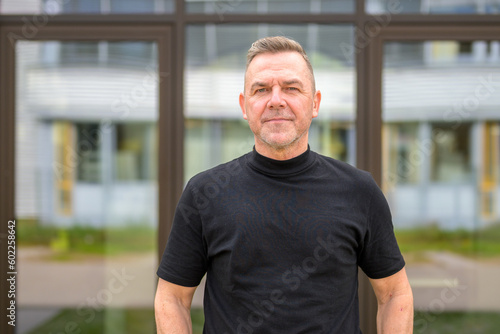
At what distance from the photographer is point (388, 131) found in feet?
11.1

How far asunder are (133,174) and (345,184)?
2.19 metres

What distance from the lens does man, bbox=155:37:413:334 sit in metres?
1.55

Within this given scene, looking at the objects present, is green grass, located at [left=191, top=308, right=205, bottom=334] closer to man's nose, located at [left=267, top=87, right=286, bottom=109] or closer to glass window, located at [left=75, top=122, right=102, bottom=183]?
glass window, located at [left=75, top=122, right=102, bottom=183]

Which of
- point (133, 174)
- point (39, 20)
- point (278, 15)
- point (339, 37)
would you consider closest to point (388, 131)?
point (339, 37)

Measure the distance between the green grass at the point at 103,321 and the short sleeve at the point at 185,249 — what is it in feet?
6.54

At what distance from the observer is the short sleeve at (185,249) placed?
1633mm

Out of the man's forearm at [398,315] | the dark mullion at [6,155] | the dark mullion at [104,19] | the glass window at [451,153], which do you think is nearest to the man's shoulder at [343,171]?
the man's forearm at [398,315]

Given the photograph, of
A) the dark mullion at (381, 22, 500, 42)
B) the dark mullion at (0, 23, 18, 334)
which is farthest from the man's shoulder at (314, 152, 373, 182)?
the dark mullion at (0, 23, 18, 334)

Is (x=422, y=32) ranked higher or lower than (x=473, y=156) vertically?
higher

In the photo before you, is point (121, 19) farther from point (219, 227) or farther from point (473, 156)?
point (473, 156)

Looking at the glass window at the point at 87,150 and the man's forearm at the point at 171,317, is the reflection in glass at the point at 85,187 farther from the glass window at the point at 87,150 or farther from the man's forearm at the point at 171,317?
the man's forearm at the point at 171,317

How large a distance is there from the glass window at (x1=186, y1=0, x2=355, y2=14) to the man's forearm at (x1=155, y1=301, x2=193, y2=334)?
2.16 meters

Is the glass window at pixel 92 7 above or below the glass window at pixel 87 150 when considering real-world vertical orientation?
above

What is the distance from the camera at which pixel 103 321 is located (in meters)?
3.52
